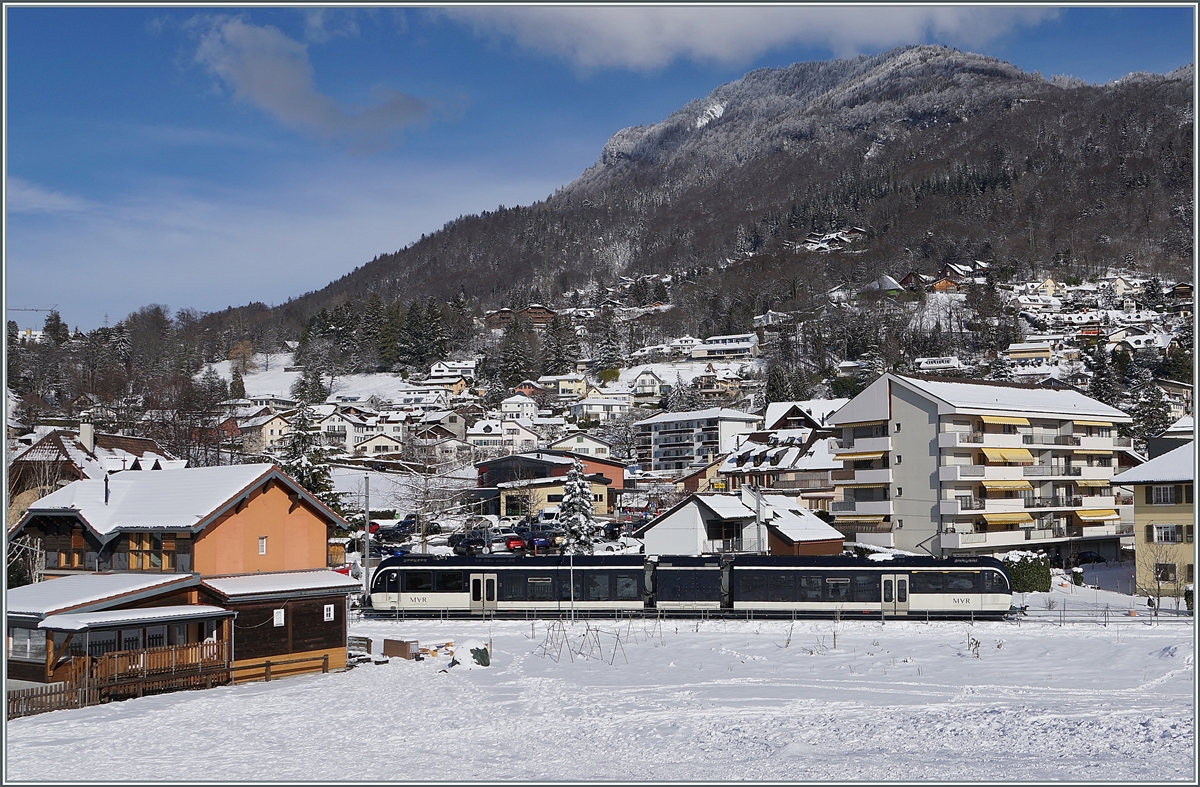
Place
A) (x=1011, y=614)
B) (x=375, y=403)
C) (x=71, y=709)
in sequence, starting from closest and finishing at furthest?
(x=71, y=709) < (x=1011, y=614) < (x=375, y=403)

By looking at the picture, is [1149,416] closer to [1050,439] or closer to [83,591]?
[1050,439]

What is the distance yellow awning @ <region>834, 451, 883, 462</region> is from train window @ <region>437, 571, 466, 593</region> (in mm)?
25679

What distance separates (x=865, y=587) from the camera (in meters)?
35.5

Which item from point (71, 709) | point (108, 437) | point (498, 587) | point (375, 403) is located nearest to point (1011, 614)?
point (498, 587)

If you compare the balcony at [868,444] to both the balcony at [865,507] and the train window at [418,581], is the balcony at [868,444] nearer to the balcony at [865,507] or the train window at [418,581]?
the balcony at [865,507]

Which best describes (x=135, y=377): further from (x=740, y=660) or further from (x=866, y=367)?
(x=740, y=660)

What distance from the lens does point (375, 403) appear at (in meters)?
143

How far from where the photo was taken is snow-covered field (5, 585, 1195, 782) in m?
16.2

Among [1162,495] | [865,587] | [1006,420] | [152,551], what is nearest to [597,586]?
[865,587]

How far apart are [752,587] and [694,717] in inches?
646

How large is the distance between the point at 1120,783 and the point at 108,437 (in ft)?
183

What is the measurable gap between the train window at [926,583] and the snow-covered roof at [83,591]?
23.1 metres

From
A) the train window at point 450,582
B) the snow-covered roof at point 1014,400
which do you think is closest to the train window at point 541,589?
the train window at point 450,582

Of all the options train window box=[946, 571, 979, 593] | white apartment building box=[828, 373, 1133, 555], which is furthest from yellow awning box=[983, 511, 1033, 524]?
train window box=[946, 571, 979, 593]
